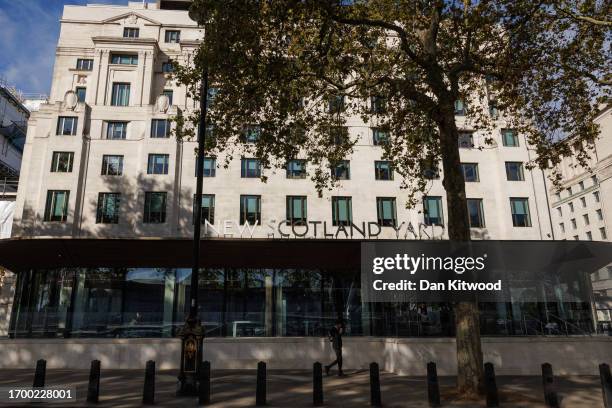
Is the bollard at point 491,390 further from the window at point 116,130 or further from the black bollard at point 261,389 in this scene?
the window at point 116,130

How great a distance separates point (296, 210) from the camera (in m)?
30.8

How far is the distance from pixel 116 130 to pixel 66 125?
3.35m

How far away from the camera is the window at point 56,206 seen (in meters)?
30.5

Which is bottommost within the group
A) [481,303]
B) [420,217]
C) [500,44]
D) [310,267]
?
[481,303]

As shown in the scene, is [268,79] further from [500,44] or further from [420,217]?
[420,217]

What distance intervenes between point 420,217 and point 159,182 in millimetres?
17619

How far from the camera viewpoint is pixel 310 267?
24891 mm

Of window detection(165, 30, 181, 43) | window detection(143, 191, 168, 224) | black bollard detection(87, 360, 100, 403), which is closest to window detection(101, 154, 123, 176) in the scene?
window detection(143, 191, 168, 224)

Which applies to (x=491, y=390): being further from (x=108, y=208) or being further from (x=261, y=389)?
(x=108, y=208)

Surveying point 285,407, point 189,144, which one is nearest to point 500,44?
point 285,407

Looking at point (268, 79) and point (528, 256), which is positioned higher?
point (268, 79)

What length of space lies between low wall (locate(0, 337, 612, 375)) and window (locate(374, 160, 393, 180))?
14973mm

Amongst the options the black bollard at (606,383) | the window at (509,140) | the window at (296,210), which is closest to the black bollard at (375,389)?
the black bollard at (606,383)

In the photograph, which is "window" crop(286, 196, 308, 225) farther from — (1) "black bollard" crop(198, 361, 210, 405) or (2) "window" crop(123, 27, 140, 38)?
(2) "window" crop(123, 27, 140, 38)
